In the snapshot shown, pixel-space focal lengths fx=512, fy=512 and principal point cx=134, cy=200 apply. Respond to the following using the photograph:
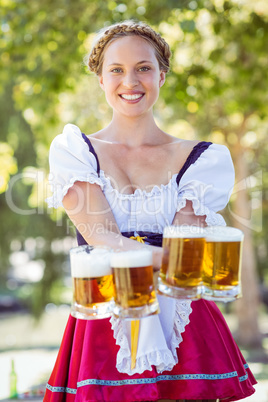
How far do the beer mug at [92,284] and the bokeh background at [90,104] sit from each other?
4.44 feet

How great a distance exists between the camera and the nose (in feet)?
6.45

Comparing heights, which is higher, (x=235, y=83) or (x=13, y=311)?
(x=235, y=83)

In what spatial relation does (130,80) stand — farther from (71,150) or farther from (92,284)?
(92,284)

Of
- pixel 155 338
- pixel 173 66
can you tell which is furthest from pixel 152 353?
pixel 173 66

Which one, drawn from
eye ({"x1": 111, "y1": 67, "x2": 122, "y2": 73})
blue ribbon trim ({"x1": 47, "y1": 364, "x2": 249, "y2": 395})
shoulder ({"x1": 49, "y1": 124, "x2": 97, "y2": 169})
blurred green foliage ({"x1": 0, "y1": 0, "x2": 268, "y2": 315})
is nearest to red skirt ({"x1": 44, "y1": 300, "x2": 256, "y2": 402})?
blue ribbon trim ({"x1": 47, "y1": 364, "x2": 249, "y2": 395})

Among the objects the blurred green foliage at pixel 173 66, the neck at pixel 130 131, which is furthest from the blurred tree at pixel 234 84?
the neck at pixel 130 131

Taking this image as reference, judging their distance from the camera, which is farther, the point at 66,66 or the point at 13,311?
the point at 13,311

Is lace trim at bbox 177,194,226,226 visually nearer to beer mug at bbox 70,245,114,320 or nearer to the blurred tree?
beer mug at bbox 70,245,114,320

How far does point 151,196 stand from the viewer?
194 cm

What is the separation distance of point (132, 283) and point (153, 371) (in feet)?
1.48

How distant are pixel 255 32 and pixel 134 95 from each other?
14.1 feet

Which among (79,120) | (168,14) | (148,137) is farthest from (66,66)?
(148,137)

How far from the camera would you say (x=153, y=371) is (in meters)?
1.75

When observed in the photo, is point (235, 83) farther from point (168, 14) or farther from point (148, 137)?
point (148, 137)
